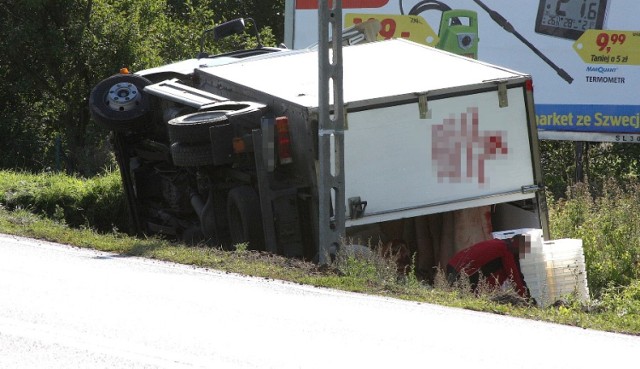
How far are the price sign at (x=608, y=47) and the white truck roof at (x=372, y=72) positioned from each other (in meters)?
6.18

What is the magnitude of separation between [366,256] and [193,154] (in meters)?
2.31

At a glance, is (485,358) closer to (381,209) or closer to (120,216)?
(381,209)

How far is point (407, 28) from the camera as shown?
2014cm

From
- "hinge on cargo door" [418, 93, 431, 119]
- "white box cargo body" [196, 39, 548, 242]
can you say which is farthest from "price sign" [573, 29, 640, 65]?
"hinge on cargo door" [418, 93, 431, 119]

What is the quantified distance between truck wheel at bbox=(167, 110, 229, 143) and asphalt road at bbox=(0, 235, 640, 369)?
259 centimetres

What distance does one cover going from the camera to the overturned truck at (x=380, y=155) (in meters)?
11.2

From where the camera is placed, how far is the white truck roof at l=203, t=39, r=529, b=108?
37.6 feet

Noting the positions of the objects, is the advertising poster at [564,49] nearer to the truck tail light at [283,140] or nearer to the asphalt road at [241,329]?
the truck tail light at [283,140]

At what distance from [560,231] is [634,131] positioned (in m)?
5.37

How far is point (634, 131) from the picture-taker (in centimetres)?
1833

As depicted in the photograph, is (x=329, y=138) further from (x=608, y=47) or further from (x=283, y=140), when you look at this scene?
(x=608, y=47)

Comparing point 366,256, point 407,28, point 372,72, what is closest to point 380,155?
point 366,256

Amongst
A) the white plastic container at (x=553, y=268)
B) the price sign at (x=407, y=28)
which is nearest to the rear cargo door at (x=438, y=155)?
the white plastic container at (x=553, y=268)

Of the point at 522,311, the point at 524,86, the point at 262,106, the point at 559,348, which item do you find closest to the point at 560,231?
the point at 524,86
